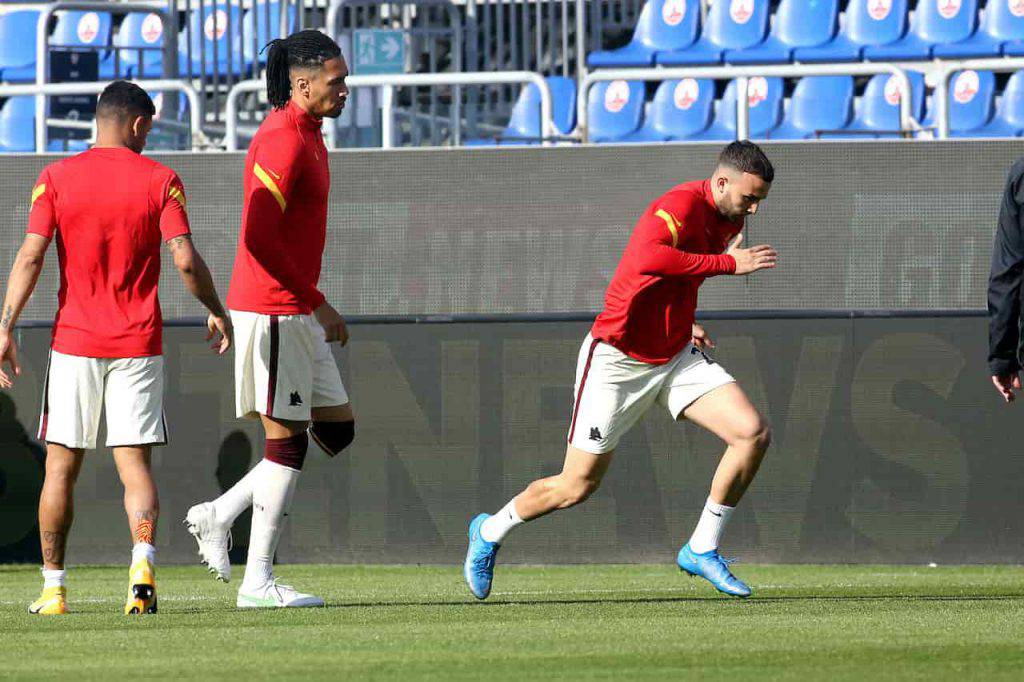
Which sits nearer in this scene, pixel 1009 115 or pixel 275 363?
pixel 275 363

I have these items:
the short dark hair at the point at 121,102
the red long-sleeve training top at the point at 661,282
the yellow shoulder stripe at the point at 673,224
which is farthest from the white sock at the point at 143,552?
the yellow shoulder stripe at the point at 673,224

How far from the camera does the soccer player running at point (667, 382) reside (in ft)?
24.7

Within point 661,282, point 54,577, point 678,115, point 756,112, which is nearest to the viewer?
point 54,577

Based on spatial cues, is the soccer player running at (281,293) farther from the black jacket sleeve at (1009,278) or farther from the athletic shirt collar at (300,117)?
the black jacket sleeve at (1009,278)

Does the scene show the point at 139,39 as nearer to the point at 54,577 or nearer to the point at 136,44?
the point at 136,44

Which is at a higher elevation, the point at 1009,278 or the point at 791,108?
the point at 791,108

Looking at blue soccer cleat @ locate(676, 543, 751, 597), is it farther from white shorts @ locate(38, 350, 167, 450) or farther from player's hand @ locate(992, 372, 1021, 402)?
white shorts @ locate(38, 350, 167, 450)

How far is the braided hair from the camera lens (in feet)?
23.4

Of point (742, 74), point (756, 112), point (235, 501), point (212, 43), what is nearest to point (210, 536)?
point (235, 501)

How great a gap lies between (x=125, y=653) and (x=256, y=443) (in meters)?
4.85

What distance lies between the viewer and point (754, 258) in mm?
7059

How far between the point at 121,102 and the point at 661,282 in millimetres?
2353

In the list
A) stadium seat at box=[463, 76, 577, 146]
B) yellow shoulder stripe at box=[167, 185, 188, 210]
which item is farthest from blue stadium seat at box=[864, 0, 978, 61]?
yellow shoulder stripe at box=[167, 185, 188, 210]

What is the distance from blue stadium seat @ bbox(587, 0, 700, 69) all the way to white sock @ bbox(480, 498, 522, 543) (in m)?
9.42
